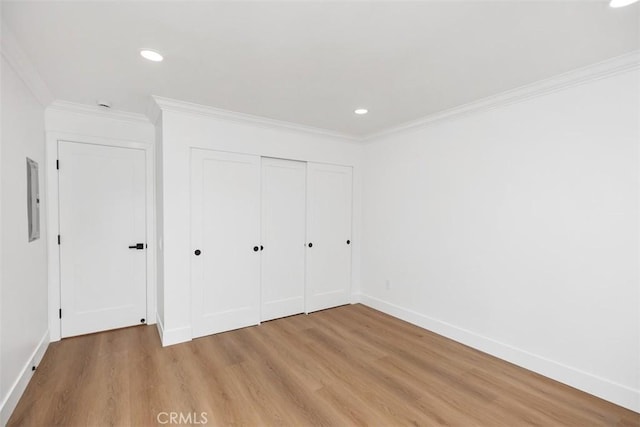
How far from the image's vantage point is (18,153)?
2248 mm

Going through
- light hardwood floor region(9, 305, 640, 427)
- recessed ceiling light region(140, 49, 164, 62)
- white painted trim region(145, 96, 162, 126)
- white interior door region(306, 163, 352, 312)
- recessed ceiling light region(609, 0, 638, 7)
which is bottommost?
light hardwood floor region(9, 305, 640, 427)

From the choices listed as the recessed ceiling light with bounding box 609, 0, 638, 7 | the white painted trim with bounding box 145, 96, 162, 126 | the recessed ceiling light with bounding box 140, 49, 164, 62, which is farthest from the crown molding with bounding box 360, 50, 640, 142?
the white painted trim with bounding box 145, 96, 162, 126

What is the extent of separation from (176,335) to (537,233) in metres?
3.68

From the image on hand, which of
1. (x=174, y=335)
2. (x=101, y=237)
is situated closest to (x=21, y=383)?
(x=174, y=335)

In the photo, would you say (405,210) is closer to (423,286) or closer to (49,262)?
(423,286)

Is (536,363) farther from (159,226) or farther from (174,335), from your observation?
(159,226)

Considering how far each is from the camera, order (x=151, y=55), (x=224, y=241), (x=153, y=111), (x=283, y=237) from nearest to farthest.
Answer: (x=151, y=55) → (x=153, y=111) → (x=224, y=241) → (x=283, y=237)

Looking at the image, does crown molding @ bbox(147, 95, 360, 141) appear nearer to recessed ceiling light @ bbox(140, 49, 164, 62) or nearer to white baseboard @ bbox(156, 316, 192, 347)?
recessed ceiling light @ bbox(140, 49, 164, 62)

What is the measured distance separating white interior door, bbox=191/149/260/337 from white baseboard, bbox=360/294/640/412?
Result: 2077 mm

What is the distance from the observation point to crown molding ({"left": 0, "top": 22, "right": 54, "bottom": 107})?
1855 mm

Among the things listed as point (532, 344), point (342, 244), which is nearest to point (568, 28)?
point (532, 344)

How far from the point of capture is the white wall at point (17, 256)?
1.95m

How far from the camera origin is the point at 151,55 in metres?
2.09

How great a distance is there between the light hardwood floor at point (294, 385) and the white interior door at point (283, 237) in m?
0.63
